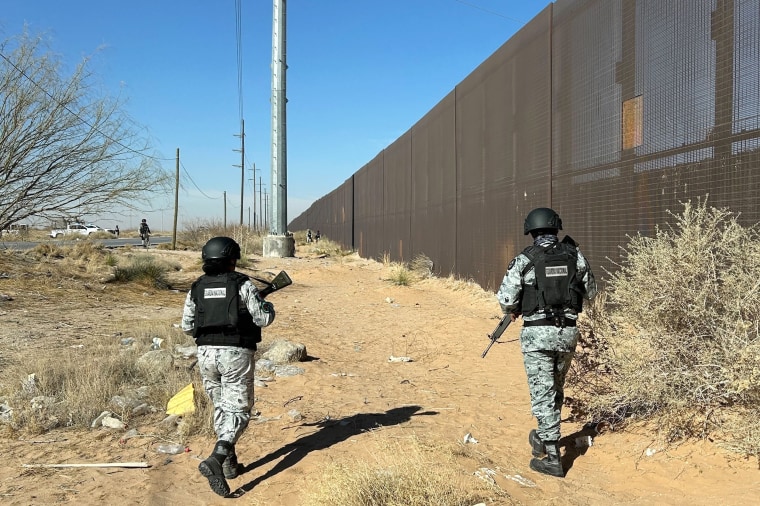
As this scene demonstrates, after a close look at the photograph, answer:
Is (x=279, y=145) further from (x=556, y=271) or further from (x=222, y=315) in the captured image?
(x=556, y=271)

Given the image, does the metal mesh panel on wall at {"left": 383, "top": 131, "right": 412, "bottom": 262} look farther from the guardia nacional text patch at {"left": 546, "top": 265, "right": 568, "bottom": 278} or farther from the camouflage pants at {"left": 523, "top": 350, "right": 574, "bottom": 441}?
the guardia nacional text patch at {"left": 546, "top": 265, "right": 568, "bottom": 278}

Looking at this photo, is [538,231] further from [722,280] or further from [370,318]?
[370,318]

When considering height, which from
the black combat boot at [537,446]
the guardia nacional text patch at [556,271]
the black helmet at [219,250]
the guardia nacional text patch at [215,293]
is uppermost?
the black helmet at [219,250]

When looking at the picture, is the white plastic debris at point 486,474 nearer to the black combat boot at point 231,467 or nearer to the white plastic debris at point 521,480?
the white plastic debris at point 521,480

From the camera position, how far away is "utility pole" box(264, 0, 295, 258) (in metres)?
26.1

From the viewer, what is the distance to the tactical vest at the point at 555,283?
142 inches

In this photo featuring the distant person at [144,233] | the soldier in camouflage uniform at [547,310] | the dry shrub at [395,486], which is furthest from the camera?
the distant person at [144,233]

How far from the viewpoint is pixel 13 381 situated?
5254 mm

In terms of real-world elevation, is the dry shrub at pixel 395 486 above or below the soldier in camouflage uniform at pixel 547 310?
below

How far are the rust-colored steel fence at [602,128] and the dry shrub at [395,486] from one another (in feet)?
11.7

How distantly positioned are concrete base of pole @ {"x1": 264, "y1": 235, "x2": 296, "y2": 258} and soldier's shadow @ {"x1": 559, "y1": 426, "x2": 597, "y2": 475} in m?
22.2

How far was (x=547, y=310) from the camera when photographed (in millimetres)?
3613

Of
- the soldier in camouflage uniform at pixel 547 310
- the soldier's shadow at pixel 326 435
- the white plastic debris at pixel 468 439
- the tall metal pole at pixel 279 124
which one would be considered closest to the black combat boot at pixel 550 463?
the soldier in camouflage uniform at pixel 547 310

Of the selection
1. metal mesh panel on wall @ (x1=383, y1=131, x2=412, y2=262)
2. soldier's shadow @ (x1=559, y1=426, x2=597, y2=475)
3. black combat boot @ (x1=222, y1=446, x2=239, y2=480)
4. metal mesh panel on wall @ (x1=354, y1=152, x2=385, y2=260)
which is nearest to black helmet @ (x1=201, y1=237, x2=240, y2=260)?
black combat boot @ (x1=222, y1=446, x2=239, y2=480)
